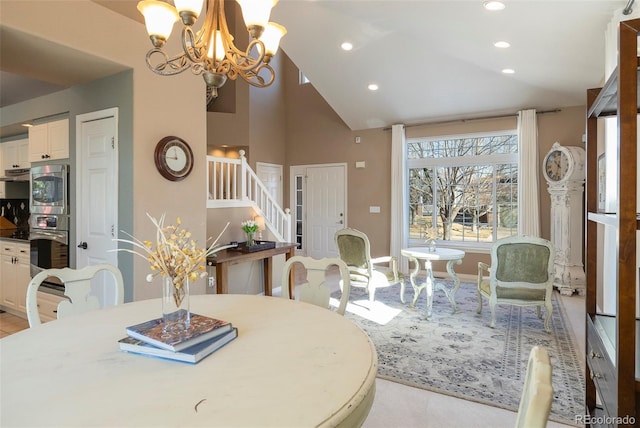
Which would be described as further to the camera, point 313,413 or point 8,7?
point 8,7

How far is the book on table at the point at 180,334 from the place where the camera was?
1.20m

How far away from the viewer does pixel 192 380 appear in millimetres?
1054

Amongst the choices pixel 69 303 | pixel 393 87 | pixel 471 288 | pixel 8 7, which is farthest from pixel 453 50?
pixel 69 303

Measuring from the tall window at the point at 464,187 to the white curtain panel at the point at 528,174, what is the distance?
300mm

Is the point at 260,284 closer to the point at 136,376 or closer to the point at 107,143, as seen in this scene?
the point at 107,143

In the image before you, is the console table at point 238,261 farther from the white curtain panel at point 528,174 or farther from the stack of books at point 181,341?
the white curtain panel at point 528,174

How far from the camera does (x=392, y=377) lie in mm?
2633

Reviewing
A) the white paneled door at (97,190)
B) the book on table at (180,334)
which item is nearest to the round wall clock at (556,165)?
the book on table at (180,334)

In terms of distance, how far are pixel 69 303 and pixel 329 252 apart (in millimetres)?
6080

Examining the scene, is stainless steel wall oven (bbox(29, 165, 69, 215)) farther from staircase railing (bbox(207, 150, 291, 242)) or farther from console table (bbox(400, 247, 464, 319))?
console table (bbox(400, 247, 464, 319))

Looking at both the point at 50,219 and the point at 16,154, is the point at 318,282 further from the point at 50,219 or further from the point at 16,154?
the point at 16,154

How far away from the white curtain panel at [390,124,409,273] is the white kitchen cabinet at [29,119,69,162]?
5.04 metres

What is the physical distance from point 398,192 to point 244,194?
10.2ft

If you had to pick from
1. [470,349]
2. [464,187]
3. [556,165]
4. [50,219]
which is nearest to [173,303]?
[470,349]
